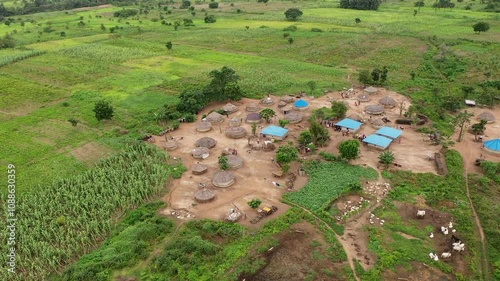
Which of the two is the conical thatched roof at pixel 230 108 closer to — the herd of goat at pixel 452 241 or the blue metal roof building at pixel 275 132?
the blue metal roof building at pixel 275 132

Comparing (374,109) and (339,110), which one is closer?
(339,110)

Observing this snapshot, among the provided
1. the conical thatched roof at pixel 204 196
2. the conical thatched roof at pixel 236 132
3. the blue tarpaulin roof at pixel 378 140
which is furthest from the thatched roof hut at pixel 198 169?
the blue tarpaulin roof at pixel 378 140

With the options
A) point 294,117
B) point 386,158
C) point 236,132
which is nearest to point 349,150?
point 386,158

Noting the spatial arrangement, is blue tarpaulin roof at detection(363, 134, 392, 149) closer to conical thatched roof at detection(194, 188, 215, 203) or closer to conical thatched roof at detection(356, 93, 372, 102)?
conical thatched roof at detection(356, 93, 372, 102)

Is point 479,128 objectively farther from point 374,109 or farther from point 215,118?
point 215,118

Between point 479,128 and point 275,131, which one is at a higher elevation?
point 275,131
